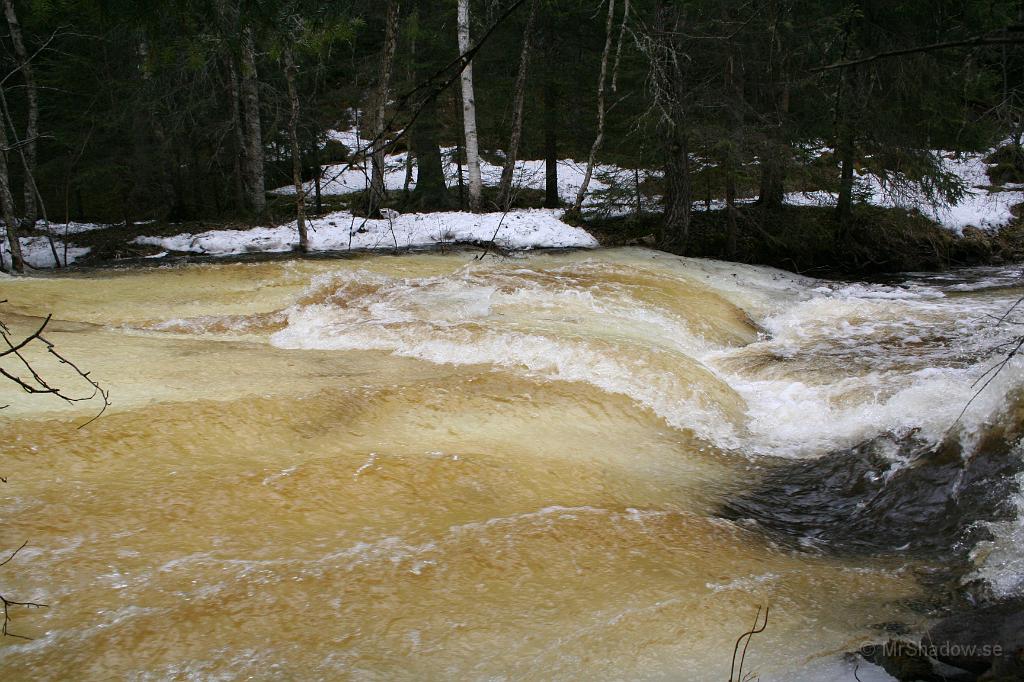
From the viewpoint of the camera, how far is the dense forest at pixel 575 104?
41.7ft

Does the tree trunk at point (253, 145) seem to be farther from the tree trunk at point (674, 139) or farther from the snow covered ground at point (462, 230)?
the tree trunk at point (674, 139)

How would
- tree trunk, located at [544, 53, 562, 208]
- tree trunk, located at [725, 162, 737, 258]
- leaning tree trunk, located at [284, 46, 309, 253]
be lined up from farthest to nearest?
tree trunk, located at [544, 53, 562, 208]
tree trunk, located at [725, 162, 737, 258]
leaning tree trunk, located at [284, 46, 309, 253]

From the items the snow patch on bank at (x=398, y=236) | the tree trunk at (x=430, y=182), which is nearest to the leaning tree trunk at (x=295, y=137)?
the snow patch on bank at (x=398, y=236)

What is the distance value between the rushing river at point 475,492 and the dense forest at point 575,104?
274 cm

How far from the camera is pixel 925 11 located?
12969mm

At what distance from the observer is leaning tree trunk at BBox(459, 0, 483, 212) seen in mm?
16094

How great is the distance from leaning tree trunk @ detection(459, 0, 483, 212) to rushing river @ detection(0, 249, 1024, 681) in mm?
8578

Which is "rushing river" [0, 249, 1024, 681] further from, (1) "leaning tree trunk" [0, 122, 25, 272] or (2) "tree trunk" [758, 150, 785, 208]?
(2) "tree trunk" [758, 150, 785, 208]

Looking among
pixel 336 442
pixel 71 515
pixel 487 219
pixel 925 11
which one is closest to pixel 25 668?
pixel 71 515

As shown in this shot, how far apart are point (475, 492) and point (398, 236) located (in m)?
11.5

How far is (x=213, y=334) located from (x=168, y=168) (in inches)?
471

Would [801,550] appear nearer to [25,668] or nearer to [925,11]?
[25,668]

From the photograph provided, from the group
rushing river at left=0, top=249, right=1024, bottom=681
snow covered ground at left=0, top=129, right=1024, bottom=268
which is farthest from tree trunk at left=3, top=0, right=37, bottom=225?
rushing river at left=0, top=249, right=1024, bottom=681

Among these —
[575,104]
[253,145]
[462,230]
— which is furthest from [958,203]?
[253,145]
